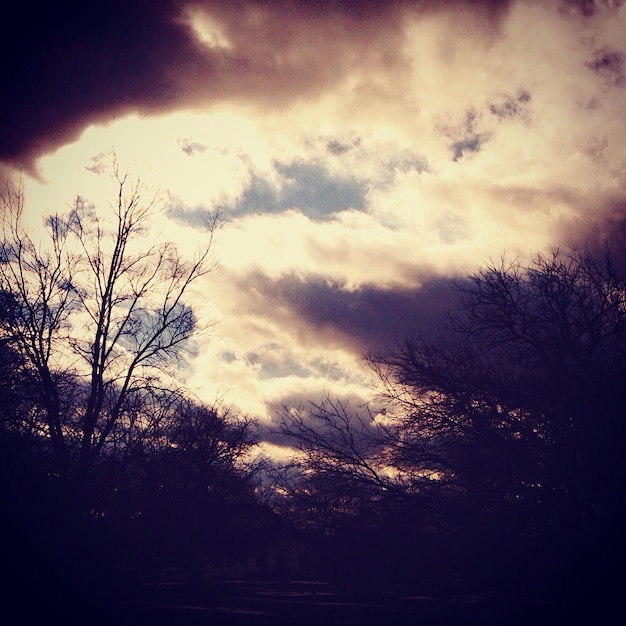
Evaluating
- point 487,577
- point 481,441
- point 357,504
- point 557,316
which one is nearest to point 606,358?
point 557,316

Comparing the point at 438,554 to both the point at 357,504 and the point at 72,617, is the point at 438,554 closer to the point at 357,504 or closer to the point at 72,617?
the point at 357,504

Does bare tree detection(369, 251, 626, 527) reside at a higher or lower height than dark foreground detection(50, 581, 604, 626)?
higher

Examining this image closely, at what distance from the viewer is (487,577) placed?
6.46m

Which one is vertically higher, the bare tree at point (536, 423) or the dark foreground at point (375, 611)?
the bare tree at point (536, 423)

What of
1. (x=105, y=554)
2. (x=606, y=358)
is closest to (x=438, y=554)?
(x=606, y=358)

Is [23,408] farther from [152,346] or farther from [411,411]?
[411,411]

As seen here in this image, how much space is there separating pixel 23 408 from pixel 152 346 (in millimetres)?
2679

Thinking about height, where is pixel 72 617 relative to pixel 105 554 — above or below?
below

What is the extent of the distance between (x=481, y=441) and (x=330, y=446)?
1.93 metres

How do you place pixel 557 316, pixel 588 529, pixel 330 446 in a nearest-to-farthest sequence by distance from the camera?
pixel 588 529 < pixel 330 446 < pixel 557 316

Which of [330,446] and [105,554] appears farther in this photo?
[105,554]

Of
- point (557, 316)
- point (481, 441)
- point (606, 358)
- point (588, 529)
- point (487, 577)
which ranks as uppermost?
point (557, 316)

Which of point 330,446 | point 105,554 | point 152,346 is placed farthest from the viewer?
point 152,346

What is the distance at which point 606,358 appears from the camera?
7320 mm
